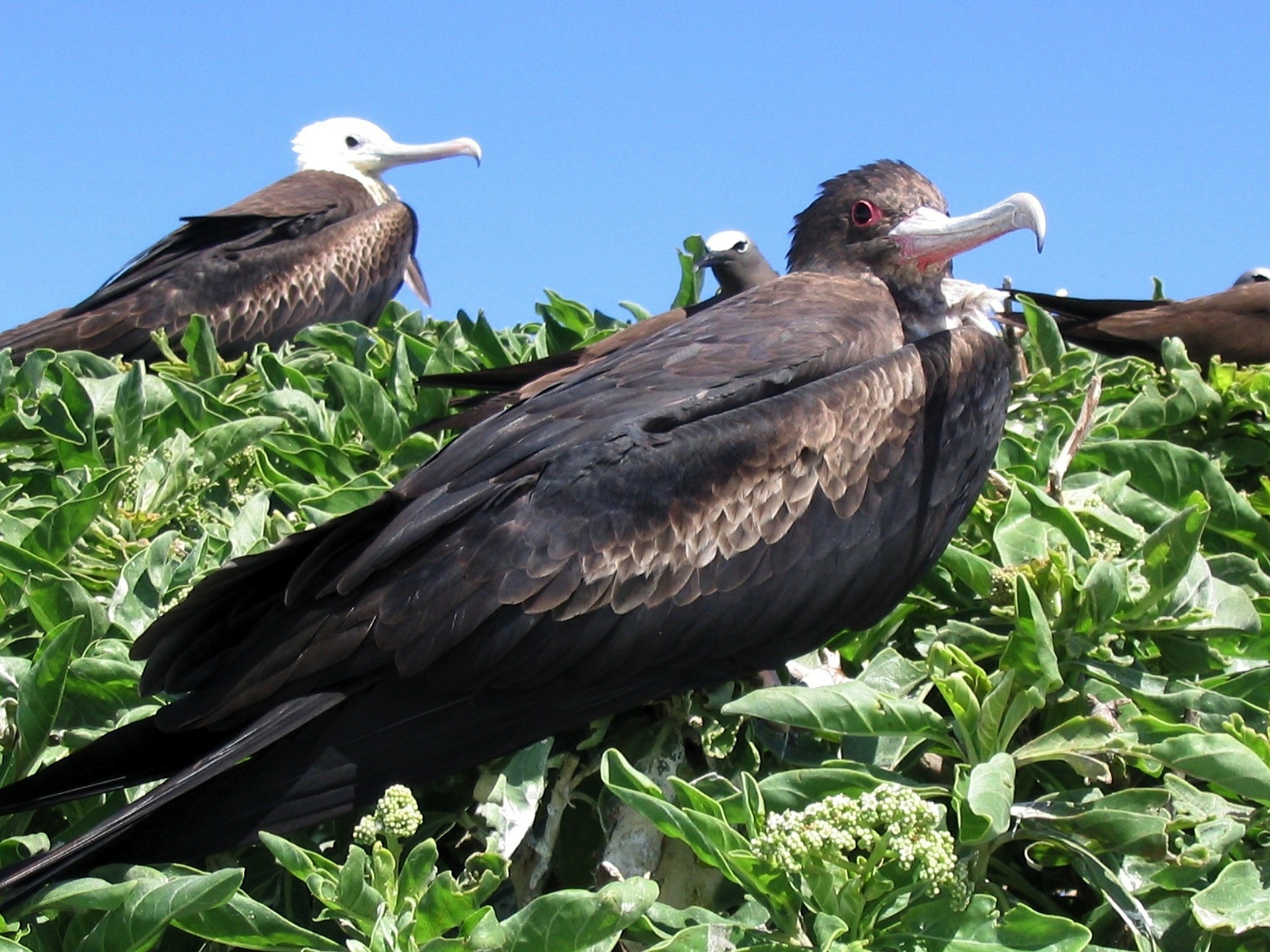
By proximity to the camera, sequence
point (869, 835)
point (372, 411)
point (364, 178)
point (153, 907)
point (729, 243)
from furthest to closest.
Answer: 1. point (364, 178)
2. point (729, 243)
3. point (372, 411)
4. point (153, 907)
5. point (869, 835)

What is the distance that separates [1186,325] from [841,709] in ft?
8.16

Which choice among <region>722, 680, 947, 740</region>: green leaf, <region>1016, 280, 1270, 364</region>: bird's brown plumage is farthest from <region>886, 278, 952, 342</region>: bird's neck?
<region>722, 680, 947, 740</region>: green leaf

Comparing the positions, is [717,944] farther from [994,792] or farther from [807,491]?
[807,491]

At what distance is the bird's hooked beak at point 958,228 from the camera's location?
3303 mm

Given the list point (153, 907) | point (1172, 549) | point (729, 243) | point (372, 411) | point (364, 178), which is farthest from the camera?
point (364, 178)

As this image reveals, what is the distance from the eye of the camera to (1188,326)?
425 centimetres

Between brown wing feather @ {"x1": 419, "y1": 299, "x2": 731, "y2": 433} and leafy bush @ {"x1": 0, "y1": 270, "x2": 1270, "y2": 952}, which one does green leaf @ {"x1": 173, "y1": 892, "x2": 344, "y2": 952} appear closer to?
leafy bush @ {"x1": 0, "y1": 270, "x2": 1270, "y2": 952}

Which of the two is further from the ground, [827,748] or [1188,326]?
[1188,326]

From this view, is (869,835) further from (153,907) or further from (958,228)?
(958,228)

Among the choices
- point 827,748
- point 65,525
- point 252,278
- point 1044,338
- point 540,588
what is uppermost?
point 252,278

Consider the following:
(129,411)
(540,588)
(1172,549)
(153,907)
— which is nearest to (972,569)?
(1172,549)

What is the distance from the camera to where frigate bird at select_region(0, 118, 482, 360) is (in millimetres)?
6137

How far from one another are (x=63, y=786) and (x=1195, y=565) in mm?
1901

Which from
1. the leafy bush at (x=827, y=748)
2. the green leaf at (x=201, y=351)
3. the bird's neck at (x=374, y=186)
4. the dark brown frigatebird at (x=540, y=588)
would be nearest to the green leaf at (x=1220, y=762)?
the leafy bush at (x=827, y=748)
